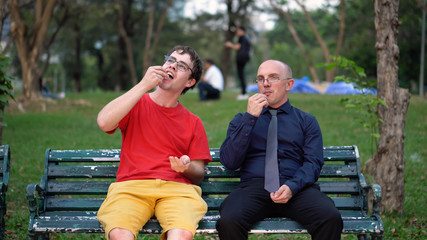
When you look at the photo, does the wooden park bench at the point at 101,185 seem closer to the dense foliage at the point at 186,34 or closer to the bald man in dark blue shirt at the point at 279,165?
the bald man in dark blue shirt at the point at 279,165

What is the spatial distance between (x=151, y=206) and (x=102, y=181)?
0.78m

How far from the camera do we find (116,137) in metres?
10.6

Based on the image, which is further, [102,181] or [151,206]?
[102,181]

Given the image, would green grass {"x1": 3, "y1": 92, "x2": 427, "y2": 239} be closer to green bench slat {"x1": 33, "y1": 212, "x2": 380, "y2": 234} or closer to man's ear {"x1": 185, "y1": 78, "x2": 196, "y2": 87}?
man's ear {"x1": 185, "y1": 78, "x2": 196, "y2": 87}

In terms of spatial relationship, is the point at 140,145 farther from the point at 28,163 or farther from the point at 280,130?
the point at 28,163

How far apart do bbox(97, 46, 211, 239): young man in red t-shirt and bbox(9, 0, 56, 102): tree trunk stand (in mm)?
12215

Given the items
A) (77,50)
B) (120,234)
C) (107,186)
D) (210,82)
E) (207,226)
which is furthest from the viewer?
(77,50)

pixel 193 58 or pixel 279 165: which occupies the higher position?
pixel 193 58

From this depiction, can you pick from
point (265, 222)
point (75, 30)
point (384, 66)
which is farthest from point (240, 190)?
point (75, 30)

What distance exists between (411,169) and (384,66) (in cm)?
287

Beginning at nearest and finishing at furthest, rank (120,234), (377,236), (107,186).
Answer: (120,234), (377,236), (107,186)

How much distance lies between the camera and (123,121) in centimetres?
369

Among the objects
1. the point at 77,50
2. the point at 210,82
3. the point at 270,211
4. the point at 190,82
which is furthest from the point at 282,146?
the point at 77,50

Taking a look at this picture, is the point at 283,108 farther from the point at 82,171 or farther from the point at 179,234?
the point at 82,171
